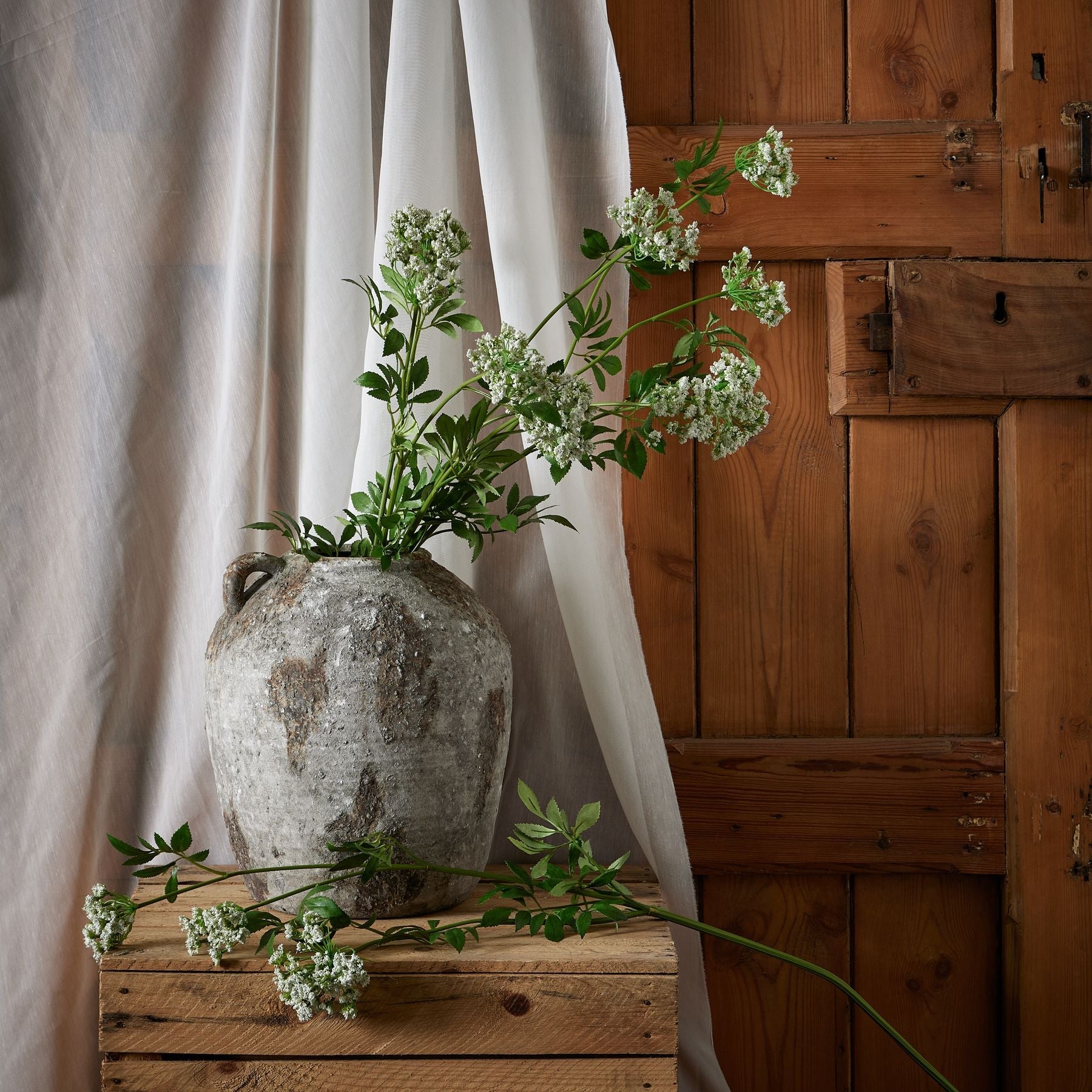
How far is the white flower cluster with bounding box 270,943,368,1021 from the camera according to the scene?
692 mm

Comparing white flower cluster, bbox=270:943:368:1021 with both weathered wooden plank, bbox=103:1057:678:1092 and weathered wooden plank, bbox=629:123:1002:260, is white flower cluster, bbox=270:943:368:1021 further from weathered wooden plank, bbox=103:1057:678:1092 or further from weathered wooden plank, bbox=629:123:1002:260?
weathered wooden plank, bbox=629:123:1002:260

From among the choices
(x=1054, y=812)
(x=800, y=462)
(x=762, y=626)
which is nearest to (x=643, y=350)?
(x=800, y=462)

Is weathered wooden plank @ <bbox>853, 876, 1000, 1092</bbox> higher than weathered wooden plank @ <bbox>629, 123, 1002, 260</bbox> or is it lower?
lower

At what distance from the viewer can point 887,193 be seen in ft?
3.74

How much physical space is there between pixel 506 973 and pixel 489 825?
Result: 14 cm

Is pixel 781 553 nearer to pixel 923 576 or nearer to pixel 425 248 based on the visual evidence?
pixel 923 576

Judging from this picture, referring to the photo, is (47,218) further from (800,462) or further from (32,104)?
(800,462)

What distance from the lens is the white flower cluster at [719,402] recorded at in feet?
2.59

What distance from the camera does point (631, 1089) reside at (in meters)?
0.76

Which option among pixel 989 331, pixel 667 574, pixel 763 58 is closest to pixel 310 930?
pixel 667 574

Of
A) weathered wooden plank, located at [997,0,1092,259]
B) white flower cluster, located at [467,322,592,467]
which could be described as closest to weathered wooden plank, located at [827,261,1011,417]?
weathered wooden plank, located at [997,0,1092,259]

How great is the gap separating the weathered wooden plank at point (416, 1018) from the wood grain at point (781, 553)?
43 centimetres

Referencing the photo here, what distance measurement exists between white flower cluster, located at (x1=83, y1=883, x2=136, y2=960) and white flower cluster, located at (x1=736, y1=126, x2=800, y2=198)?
756 millimetres

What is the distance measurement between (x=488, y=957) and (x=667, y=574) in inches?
20.2
